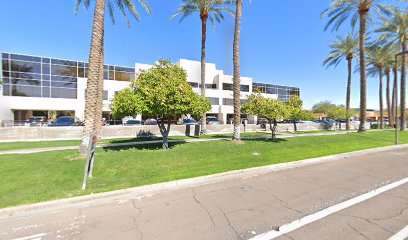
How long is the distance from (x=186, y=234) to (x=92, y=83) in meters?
8.77

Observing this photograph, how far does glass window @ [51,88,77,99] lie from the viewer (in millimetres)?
31391

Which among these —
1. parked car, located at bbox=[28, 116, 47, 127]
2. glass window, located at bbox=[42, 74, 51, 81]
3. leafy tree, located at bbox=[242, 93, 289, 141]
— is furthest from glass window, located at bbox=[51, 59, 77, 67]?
leafy tree, located at bbox=[242, 93, 289, 141]

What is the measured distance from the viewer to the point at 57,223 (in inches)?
161

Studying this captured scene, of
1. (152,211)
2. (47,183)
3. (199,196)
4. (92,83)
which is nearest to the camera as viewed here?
(152,211)

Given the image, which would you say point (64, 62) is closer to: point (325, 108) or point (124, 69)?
point (124, 69)

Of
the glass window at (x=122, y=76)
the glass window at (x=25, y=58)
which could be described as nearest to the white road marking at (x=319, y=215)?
the glass window at (x=122, y=76)

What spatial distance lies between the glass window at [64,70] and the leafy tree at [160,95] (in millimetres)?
27968

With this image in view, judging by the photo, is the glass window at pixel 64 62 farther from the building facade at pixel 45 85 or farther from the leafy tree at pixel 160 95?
the leafy tree at pixel 160 95

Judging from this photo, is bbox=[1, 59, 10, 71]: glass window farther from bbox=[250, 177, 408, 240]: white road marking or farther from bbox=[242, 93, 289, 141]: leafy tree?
bbox=[250, 177, 408, 240]: white road marking

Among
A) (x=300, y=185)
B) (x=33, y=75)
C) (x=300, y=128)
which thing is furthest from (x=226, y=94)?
(x=300, y=185)

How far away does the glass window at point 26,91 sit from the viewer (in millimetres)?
29156

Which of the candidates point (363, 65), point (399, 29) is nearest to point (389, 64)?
point (399, 29)

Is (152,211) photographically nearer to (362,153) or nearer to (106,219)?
(106,219)

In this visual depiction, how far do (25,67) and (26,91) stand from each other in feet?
11.7
